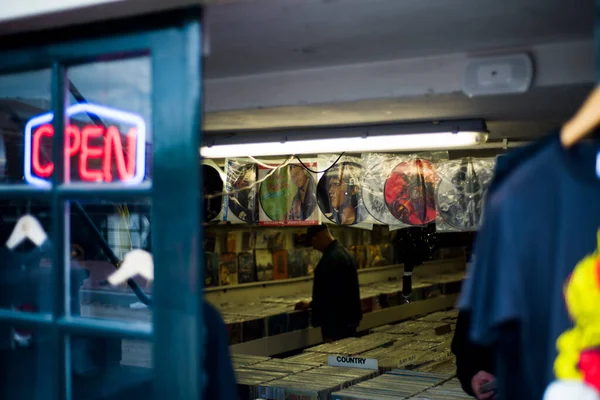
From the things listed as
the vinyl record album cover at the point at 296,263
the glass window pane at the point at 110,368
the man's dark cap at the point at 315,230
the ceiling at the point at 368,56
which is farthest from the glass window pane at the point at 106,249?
the vinyl record album cover at the point at 296,263

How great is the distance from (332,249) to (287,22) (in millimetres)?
5573

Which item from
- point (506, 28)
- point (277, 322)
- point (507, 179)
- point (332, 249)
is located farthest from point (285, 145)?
point (277, 322)

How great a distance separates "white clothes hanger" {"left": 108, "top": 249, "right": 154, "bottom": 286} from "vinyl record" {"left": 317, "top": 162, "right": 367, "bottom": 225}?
12.2 ft

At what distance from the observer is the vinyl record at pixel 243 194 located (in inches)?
256

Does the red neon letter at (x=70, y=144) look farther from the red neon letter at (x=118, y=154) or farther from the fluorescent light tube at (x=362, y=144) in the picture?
Result: the fluorescent light tube at (x=362, y=144)

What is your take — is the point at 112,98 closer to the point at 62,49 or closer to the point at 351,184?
the point at 62,49

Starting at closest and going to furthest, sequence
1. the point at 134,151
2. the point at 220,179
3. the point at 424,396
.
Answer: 1. the point at 134,151
2. the point at 424,396
3. the point at 220,179

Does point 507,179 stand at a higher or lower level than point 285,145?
lower

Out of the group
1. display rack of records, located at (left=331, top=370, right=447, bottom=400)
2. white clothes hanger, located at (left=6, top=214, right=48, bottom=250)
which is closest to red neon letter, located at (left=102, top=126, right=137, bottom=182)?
white clothes hanger, located at (left=6, top=214, right=48, bottom=250)

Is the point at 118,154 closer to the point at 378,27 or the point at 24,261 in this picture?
the point at 24,261

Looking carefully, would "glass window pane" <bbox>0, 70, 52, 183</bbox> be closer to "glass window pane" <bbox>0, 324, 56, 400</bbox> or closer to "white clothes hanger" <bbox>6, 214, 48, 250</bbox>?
"white clothes hanger" <bbox>6, 214, 48, 250</bbox>

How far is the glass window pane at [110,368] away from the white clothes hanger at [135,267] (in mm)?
220

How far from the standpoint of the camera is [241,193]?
22.0 feet

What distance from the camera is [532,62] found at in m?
3.04
